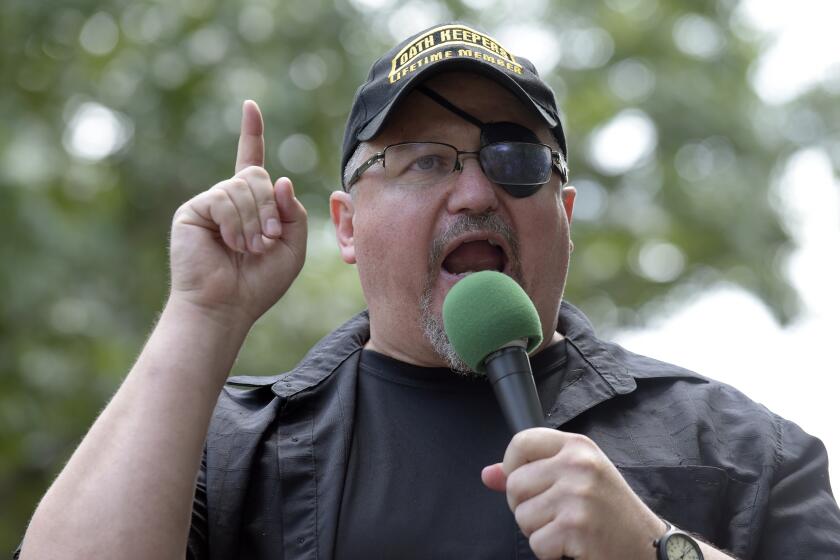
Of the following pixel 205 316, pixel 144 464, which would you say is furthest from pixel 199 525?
pixel 205 316

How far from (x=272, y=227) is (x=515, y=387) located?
2.84 feet

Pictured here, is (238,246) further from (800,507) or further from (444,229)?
(800,507)

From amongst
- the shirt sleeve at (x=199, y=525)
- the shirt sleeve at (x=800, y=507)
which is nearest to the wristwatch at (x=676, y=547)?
the shirt sleeve at (x=800, y=507)

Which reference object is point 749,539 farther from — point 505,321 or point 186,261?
point 186,261

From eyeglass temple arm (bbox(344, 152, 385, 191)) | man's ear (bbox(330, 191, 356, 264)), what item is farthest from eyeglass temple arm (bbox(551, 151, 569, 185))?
man's ear (bbox(330, 191, 356, 264))

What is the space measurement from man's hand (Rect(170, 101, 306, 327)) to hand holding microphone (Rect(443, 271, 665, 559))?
58 cm

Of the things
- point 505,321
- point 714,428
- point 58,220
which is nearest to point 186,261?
point 505,321

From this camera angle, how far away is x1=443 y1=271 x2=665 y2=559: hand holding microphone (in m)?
2.11

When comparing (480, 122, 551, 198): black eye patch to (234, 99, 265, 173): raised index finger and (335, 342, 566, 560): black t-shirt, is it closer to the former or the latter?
(335, 342, 566, 560): black t-shirt

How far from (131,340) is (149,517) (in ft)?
17.3

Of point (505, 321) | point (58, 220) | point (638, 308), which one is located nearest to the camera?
point (505, 321)

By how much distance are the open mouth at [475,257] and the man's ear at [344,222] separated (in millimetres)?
455

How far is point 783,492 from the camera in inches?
114

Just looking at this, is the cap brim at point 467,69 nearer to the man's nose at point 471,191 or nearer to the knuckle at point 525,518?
the man's nose at point 471,191
